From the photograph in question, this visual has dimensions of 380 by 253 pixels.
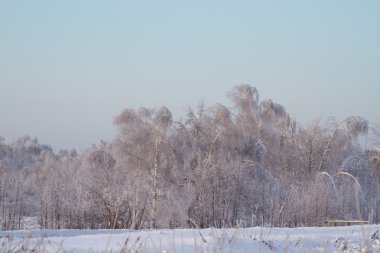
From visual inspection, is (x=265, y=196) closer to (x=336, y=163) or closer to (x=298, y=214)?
(x=298, y=214)

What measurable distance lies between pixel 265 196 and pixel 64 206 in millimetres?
10479

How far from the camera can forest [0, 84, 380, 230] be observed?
1085 inches

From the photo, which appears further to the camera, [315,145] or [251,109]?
[251,109]

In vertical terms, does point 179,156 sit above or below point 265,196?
above

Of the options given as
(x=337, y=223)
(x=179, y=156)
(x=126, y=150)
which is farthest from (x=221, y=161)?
(x=337, y=223)

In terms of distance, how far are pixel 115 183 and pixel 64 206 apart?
9.78ft

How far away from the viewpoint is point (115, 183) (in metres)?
29.6

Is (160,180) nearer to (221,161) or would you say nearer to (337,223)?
(221,161)

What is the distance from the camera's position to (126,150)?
32094mm

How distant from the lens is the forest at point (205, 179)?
27.5 meters

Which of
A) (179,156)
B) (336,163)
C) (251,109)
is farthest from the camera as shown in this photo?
(251,109)

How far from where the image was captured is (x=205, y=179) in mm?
29750

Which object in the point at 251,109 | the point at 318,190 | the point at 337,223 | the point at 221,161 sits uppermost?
the point at 251,109

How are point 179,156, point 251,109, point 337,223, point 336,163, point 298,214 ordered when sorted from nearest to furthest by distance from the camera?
point 337,223, point 298,214, point 179,156, point 336,163, point 251,109
